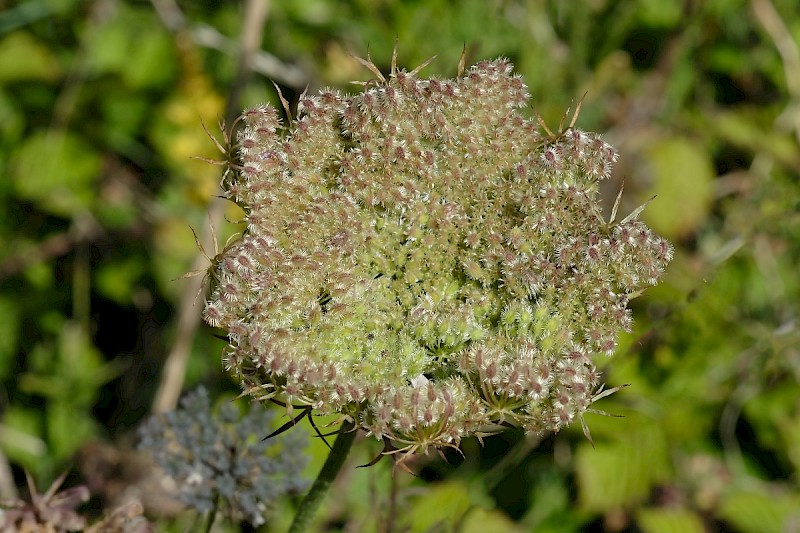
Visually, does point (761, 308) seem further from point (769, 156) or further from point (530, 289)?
point (530, 289)

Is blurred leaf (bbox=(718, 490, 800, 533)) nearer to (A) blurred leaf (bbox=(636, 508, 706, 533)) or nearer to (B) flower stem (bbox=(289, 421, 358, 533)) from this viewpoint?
(A) blurred leaf (bbox=(636, 508, 706, 533))

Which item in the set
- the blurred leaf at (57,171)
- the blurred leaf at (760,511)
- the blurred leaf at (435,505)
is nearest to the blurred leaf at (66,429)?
the blurred leaf at (57,171)

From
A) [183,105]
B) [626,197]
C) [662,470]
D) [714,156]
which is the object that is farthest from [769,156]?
[183,105]

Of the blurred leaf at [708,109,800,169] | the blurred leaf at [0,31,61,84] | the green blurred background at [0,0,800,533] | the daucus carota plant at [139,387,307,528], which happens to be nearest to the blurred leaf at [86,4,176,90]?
the green blurred background at [0,0,800,533]

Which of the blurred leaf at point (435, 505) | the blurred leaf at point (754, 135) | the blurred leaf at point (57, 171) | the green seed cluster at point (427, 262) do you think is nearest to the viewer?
the green seed cluster at point (427, 262)

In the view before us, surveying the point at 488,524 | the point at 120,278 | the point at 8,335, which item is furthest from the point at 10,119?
the point at 488,524

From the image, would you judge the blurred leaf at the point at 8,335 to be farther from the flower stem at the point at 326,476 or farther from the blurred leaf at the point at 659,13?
the blurred leaf at the point at 659,13

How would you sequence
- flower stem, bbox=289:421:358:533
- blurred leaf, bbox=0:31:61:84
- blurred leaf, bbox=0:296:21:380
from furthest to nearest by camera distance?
blurred leaf, bbox=0:31:61:84, blurred leaf, bbox=0:296:21:380, flower stem, bbox=289:421:358:533

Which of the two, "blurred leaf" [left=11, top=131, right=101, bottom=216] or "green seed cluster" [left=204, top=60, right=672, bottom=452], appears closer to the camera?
"green seed cluster" [left=204, top=60, right=672, bottom=452]
